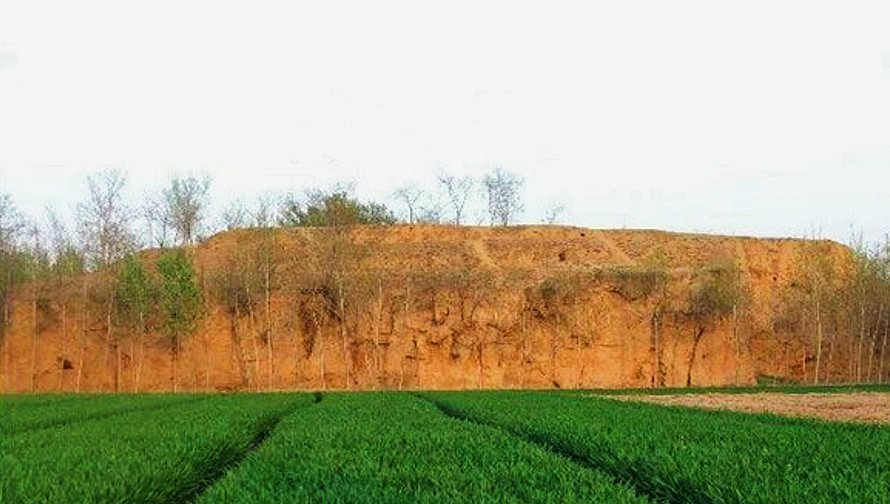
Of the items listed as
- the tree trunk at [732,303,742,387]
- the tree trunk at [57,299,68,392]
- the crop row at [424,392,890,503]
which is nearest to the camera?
the crop row at [424,392,890,503]

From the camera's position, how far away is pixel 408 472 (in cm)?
920

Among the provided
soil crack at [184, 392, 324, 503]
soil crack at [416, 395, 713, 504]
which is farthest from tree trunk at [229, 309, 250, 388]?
soil crack at [416, 395, 713, 504]

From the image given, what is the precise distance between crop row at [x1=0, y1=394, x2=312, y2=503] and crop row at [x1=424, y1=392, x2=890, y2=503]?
431 cm

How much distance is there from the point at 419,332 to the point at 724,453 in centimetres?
4453

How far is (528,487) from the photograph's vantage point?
8.10 metres

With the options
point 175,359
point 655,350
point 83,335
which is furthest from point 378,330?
point 83,335

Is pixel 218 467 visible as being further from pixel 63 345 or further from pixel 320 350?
pixel 63 345

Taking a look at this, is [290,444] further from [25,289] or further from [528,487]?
[25,289]

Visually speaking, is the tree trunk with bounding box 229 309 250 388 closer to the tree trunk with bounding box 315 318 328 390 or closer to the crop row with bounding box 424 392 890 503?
the tree trunk with bounding box 315 318 328 390

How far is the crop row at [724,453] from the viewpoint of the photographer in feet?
26.1

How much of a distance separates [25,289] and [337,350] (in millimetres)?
17619

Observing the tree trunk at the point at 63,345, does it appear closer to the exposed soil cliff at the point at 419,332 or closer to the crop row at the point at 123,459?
the exposed soil cliff at the point at 419,332

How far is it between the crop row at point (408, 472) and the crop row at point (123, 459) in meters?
0.63

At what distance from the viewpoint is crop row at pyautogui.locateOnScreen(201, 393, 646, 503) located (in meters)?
7.66
